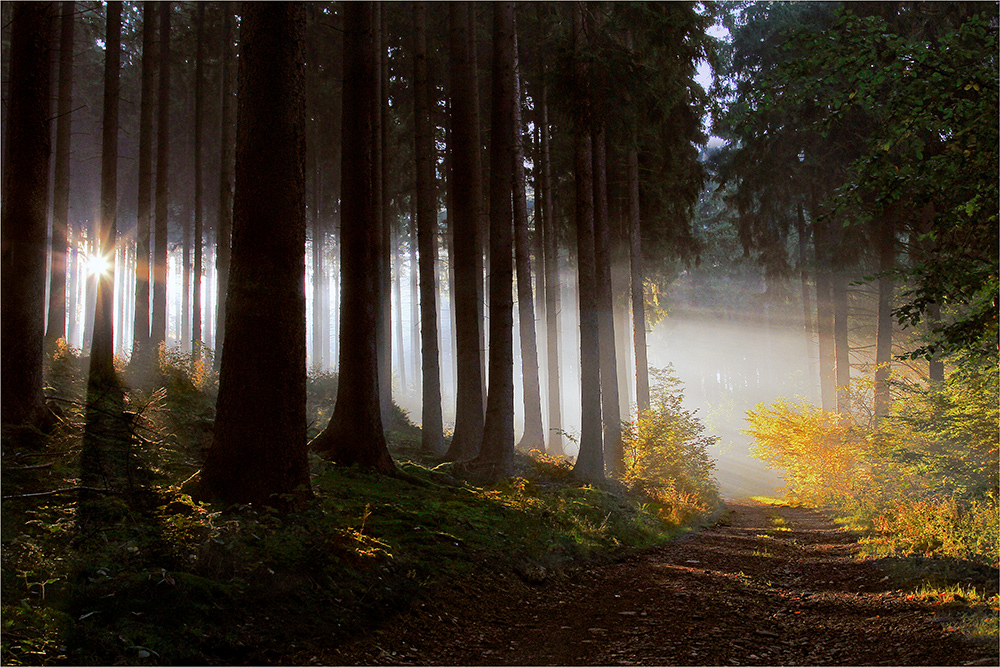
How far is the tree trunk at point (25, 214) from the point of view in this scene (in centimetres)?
654

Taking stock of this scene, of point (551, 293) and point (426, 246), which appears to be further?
point (551, 293)

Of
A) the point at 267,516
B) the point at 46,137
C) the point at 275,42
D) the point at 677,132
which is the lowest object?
the point at 267,516

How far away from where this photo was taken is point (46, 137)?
700cm

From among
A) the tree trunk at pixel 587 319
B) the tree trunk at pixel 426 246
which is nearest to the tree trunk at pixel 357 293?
the tree trunk at pixel 426 246

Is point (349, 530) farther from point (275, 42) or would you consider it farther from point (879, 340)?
point (879, 340)

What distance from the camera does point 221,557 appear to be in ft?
15.5

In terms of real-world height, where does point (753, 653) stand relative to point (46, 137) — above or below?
below

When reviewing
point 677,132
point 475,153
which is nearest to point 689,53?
point 677,132

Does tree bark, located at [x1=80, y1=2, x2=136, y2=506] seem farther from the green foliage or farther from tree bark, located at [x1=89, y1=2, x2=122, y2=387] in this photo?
the green foliage

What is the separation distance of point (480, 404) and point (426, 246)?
12.5 ft

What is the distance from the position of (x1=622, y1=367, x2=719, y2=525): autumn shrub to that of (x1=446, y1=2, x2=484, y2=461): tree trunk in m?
5.26

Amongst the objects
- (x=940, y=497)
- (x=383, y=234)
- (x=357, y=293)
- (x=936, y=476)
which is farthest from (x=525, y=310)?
(x=940, y=497)

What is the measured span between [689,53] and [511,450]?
949cm

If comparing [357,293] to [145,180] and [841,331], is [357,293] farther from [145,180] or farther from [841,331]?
[841,331]
